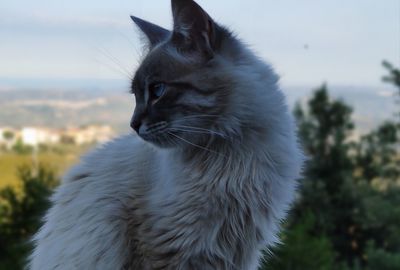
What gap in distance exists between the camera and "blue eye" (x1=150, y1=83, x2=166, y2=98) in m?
1.34

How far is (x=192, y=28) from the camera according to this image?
1314mm

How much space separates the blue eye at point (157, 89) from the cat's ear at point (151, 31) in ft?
0.54

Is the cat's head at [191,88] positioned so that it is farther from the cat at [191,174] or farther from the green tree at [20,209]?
the green tree at [20,209]

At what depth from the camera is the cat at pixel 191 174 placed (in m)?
1.33

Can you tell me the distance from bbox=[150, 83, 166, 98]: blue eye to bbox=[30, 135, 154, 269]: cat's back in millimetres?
168

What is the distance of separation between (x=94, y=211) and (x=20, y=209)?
101 inches

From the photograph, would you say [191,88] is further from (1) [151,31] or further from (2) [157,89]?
(1) [151,31]

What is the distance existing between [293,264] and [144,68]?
109 inches

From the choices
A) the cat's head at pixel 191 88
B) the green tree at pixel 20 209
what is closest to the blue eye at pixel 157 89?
the cat's head at pixel 191 88

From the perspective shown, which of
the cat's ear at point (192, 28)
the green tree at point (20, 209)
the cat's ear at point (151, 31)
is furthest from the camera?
the green tree at point (20, 209)

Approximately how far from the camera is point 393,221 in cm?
626

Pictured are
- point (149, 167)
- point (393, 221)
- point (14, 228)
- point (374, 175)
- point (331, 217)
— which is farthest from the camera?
point (374, 175)

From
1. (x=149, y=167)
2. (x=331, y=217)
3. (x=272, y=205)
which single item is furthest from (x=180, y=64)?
(x=331, y=217)

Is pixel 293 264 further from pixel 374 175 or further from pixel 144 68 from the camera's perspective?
pixel 374 175
